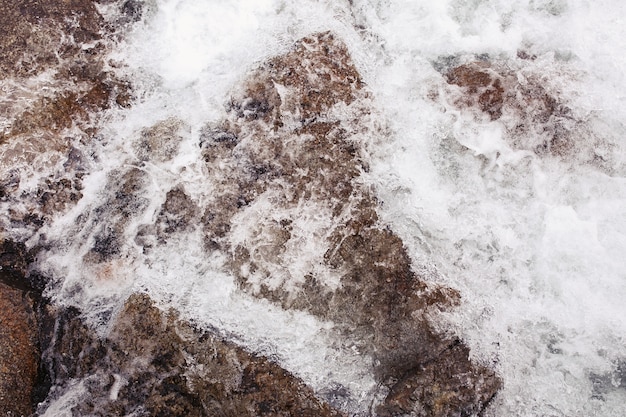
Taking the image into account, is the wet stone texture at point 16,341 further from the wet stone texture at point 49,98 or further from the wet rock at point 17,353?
the wet stone texture at point 49,98

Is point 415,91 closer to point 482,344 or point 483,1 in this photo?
point 483,1

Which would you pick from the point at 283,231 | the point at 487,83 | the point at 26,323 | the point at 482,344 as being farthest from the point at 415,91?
the point at 26,323

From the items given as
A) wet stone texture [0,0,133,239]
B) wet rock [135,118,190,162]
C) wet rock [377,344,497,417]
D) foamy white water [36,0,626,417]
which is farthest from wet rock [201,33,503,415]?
wet stone texture [0,0,133,239]

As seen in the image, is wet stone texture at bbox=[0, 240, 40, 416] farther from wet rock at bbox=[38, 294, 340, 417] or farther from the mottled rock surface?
wet rock at bbox=[38, 294, 340, 417]

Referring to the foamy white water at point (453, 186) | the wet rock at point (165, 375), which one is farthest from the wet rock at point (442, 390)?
the wet rock at point (165, 375)

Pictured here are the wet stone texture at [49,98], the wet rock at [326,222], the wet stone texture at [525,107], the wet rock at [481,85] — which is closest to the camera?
the wet rock at [326,222]

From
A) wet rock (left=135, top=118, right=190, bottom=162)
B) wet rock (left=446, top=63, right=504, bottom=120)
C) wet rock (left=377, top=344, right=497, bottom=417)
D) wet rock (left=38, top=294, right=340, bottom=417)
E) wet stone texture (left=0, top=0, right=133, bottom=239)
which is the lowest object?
wet rock (left=377, top=344, right=497, bottom=417)
